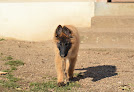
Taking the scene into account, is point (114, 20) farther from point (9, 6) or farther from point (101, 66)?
point (9, 6)

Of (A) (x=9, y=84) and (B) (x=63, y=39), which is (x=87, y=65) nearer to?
(B) (x=63, y=39)

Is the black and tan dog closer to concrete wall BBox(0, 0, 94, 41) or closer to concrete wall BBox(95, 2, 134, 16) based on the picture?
concrete wall BBox(95, 2, 134, 16)

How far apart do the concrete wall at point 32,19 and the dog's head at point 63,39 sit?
7146mm

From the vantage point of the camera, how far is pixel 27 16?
13523mm

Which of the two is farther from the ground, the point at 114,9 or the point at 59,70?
the point at 114,9

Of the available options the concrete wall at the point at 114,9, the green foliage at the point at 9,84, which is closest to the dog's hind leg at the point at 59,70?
the green foliage at the point at 9,84

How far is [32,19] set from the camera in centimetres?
1353

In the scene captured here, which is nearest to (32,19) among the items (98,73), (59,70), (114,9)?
(114,9)

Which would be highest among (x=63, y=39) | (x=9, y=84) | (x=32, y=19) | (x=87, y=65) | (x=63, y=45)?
(x=63, y=39)

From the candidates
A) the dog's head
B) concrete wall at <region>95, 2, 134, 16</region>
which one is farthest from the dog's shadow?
concrete wall at <region>95, 2, 134, 16</region>

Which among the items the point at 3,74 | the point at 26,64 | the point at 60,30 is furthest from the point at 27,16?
the point at 60,30

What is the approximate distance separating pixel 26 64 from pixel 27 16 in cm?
558

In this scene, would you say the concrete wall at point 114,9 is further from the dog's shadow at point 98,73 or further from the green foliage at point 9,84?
the green foliage at point 9,84

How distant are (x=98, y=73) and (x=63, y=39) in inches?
80.6
